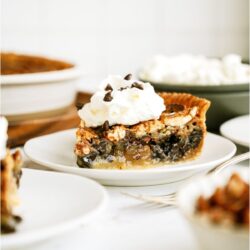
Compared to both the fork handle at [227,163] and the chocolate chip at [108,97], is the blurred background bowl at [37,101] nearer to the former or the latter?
the chocolate chip at [108,97]

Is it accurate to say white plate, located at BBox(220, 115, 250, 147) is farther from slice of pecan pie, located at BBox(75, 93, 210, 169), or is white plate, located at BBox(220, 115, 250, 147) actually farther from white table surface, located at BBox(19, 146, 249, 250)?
white table surface, located at BBox(19, 146, 249, 250)

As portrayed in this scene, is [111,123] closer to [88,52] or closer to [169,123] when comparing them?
Answer: [169,123]

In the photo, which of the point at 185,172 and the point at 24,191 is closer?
the point at 24,191

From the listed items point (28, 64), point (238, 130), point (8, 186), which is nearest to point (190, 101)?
point (238, 130)

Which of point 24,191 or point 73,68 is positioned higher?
point 73,68

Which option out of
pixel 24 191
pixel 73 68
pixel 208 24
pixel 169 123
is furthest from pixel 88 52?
pixel 24 191

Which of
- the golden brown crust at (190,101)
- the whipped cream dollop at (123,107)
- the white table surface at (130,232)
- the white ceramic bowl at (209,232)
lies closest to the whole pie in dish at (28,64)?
the golden brown crust at (190,101)
